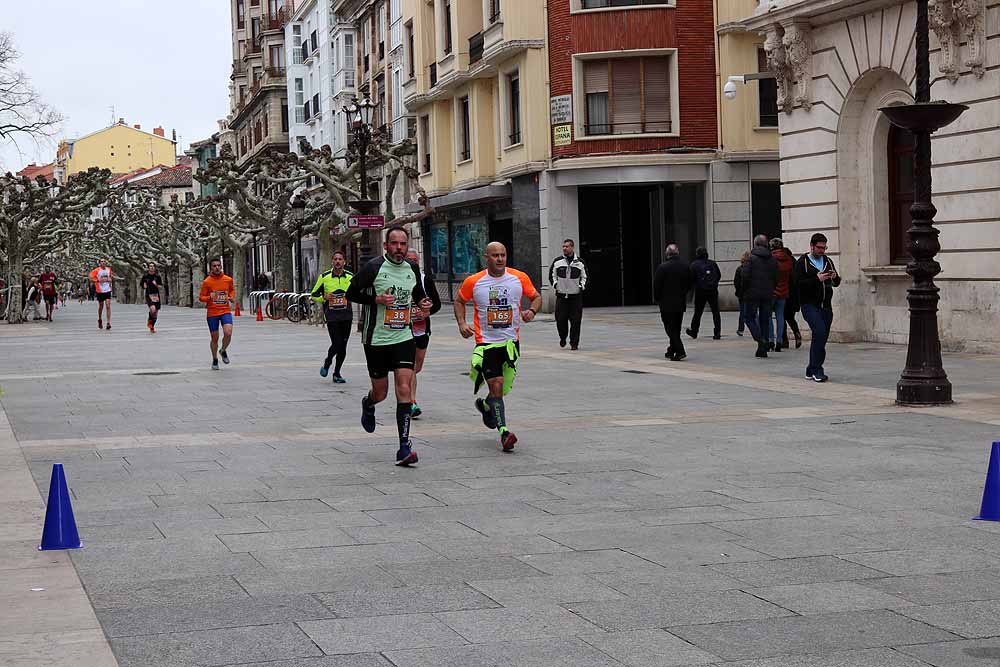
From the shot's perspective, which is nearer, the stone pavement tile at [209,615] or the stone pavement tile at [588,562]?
the stone pavement tile at [209,615]

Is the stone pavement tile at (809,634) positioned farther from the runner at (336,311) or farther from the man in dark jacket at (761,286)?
the man in dark jacket at (761,286)

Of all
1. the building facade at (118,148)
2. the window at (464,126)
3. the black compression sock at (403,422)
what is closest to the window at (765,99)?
the window at (464,126)

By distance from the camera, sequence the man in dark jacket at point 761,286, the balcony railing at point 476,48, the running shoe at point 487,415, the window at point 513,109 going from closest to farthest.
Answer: the running shoe at point 487,415, the man in dark jacket at point 761,286, the window at point 513,109, the balcony railing at point 476,48

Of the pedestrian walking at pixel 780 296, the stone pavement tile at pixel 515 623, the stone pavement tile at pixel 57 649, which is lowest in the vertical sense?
the stone pavement tile at pixel 515 623

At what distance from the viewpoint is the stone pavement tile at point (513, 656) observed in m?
5.13

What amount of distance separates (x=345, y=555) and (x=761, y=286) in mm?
14172

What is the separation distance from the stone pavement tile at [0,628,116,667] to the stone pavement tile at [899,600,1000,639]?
3.15 m

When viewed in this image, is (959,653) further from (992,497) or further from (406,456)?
(406,456)

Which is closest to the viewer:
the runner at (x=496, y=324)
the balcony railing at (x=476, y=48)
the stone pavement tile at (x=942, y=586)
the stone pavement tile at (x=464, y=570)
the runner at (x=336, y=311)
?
the stone pavement tile at (x=942, y=586)

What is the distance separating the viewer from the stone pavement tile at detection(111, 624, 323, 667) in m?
5.24

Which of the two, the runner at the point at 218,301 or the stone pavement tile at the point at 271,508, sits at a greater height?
the runner at the point at 218,301

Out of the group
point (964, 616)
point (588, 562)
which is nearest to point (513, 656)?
point (588, 562)

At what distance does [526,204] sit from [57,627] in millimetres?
32045

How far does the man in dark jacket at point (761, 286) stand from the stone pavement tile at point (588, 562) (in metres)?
13.6
